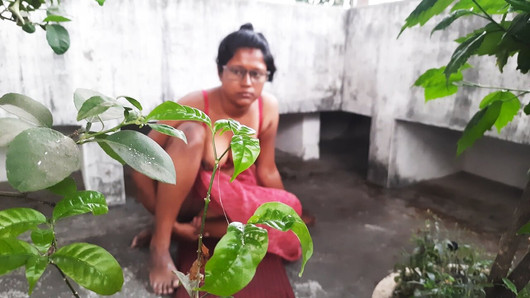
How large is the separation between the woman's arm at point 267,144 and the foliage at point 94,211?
2.06 metres

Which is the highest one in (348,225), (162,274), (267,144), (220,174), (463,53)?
(463,53)

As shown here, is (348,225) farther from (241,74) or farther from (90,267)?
(90,267)

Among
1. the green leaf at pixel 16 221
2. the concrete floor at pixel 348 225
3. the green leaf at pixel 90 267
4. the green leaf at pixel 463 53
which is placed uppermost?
the green leaf at pixel 463 53

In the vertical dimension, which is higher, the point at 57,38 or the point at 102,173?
the point at 57,38

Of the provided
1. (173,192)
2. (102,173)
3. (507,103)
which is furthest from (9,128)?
(102,173)

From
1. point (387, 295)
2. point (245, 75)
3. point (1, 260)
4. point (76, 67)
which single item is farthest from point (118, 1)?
point (1, 260)

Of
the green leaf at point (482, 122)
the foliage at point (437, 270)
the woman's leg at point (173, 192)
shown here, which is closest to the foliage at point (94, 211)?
the green leaf at point (482, 122)

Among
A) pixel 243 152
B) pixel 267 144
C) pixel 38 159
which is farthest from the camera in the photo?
pixel 267 144

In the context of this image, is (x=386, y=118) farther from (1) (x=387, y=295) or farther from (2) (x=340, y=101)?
(1) (x=387, y=295)

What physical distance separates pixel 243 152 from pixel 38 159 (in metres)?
0.21

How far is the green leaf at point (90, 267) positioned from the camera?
41cm

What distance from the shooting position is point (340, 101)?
4.24m

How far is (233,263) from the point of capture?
42 centimetres

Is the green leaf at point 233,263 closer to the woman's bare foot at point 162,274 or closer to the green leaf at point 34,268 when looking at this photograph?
the green leaf at point 34,268
